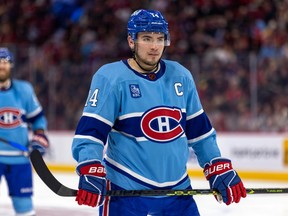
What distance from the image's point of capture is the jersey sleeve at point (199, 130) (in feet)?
9.01

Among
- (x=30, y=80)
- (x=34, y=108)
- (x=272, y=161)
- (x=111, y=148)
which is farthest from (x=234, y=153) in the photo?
(x=111, y=148)

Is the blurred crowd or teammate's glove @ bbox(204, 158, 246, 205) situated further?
the blurred crowd

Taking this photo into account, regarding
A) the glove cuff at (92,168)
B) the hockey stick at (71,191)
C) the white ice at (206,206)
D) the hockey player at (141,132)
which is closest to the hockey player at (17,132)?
the white ice at (206,206)

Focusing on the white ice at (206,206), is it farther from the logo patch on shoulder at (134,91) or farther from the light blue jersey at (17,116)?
the logo patch on shoulder at (134,91)

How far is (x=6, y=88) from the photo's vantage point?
4875 millimetres

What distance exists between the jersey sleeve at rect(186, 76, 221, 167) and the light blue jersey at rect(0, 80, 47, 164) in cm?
227

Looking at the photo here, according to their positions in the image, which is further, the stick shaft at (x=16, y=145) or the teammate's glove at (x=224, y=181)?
the stick shaft at (x=16, y=145)

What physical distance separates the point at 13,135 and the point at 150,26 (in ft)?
8.07

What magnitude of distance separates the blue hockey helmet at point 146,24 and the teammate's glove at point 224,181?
52 cm

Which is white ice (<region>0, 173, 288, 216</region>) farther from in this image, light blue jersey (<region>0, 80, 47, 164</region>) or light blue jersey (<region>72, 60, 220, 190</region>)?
light blue jersey (<region>72, 60, 220, 190</region>)

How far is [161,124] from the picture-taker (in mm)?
2604

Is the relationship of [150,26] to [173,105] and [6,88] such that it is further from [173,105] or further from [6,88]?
[6,88]

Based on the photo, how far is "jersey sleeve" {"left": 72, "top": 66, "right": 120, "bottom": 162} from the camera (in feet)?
8.38

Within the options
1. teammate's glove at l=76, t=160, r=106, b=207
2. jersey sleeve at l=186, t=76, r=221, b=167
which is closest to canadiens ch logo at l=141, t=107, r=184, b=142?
jersey sleeve at l=186, t=76, r=221, b=167
